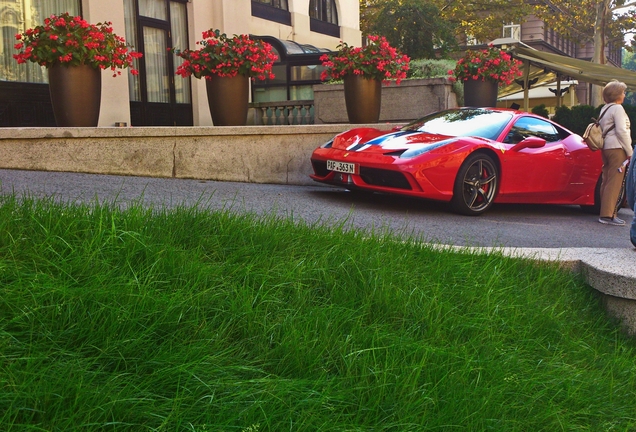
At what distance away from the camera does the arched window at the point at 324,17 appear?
27625 mm

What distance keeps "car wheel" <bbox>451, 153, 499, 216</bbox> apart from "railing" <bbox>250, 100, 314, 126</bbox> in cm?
685

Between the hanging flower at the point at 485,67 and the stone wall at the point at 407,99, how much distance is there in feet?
1.19

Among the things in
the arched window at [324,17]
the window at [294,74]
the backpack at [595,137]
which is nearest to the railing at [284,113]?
the window at [294,74]

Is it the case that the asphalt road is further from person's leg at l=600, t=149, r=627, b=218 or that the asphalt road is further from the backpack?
the backpack

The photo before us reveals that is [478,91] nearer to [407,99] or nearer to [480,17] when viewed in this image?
[407,99]

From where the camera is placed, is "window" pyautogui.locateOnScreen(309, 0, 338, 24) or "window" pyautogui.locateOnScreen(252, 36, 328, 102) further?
"window" pyautogui.locateOnScreen(309, 0, 338, 24)

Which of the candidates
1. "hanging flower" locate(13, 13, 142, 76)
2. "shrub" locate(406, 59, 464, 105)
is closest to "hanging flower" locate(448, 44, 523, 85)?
"shrub" locate(406, 59, 464, 105)

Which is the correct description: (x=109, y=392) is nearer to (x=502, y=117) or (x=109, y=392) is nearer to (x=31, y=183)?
(x=31, y=183)

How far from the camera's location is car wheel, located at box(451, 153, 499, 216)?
8258 millimetres

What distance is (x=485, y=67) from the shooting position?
13914 millimetres

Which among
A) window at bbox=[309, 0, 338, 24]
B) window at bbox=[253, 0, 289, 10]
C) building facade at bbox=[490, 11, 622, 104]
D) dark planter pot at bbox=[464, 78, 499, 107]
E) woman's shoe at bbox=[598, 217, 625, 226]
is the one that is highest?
building facade at bbox=[490, 11, 622, 104]

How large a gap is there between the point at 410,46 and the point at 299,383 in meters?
26.5

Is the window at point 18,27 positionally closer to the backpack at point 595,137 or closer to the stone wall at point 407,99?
the stone wall at point 407,99

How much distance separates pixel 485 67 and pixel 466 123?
5.41 metres
